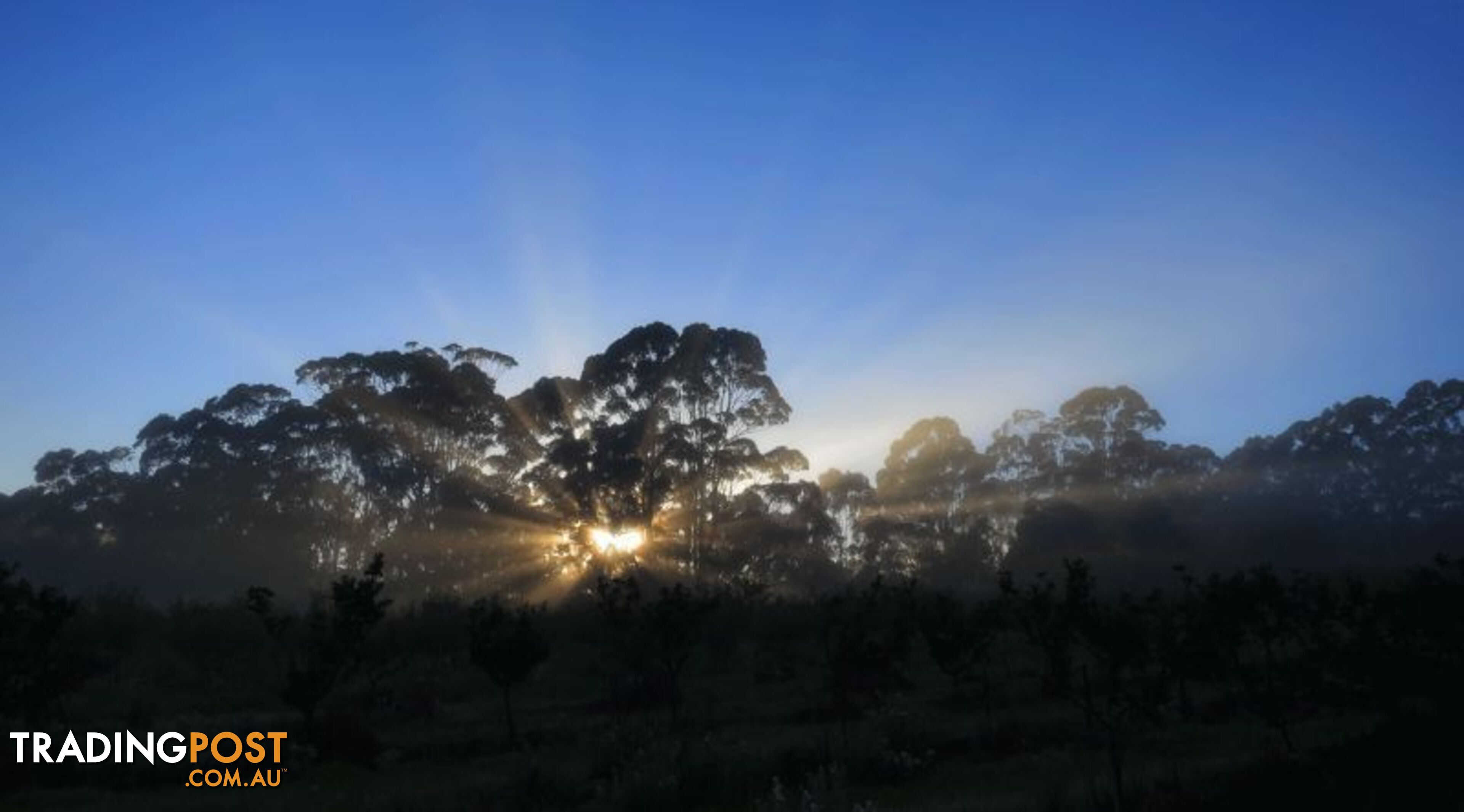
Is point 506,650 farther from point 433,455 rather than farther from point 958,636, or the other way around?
point 433,455

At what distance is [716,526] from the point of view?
150 ft

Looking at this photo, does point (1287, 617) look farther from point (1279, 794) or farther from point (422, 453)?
point (422, 453)

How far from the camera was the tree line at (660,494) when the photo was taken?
45.2 meters

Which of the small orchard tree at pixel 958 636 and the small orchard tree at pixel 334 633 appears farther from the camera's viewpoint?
the small orchard tree at pixel 958 636

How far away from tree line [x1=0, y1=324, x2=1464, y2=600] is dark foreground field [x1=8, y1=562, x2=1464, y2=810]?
13.3 m

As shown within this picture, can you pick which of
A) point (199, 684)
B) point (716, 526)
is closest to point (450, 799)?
point (199, 684)

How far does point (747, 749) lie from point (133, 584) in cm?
4604

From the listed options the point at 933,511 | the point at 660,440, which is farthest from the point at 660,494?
the point at 933,511

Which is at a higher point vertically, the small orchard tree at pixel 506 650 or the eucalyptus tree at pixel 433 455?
the eucalyptus tree at pixel 433 455

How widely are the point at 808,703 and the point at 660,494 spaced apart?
69.3ft

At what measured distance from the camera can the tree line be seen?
45219 millimetres

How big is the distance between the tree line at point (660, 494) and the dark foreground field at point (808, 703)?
13.3m

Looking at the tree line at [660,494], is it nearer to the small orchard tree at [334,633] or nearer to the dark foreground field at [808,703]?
the dark foreground field at [808,703]

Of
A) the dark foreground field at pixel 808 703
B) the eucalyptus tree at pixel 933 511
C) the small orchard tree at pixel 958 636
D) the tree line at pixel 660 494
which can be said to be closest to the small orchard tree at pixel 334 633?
the dark foreground field at pixel 808 703
